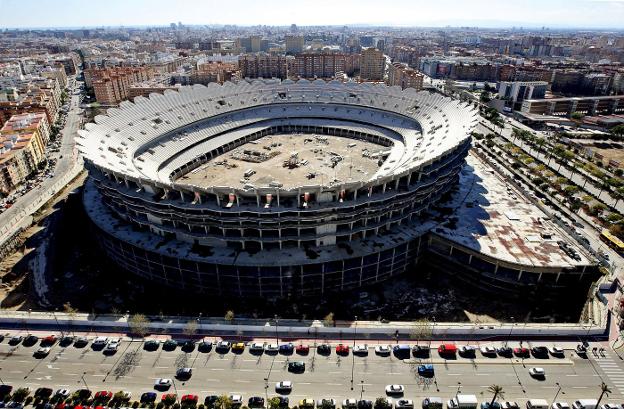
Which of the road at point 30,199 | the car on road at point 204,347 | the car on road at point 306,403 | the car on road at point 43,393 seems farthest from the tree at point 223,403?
the road at point 30,199

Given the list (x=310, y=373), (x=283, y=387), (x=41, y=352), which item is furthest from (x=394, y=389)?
(x=41, y=352)

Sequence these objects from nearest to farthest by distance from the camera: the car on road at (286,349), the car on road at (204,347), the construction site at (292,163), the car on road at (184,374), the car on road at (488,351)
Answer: the car on road at (184,374) < the car on road at (488,351) < the car on road at (286,349) < the car on road at (204,347) < the construction site at (292,163)

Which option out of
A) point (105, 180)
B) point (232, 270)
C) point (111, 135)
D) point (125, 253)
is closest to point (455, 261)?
point (232, 270)

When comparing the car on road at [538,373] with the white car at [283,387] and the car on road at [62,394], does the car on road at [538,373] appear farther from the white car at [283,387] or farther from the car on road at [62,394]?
the car on road at [62,394]

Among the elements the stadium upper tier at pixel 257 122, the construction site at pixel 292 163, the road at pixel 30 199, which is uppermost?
the stadium upper tier at pixel 257 122

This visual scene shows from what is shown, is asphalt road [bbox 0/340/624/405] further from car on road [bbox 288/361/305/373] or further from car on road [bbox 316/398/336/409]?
car on road [bbox 316/398/336/409]
